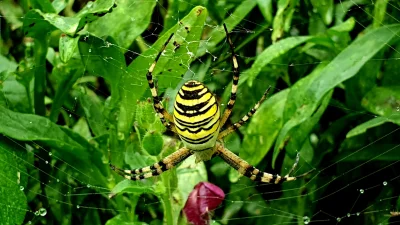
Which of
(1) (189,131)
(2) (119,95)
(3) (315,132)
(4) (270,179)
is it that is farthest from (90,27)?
(3) (315,132)

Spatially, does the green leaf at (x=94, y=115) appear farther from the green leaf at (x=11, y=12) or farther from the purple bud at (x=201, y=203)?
the green leaf at (x=11, y=12)

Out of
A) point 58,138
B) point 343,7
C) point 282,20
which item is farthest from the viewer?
point 343,7

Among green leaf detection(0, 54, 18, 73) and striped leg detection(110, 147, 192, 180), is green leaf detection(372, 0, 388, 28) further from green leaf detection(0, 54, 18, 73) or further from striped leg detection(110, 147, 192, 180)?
green leaf detection(0, 54, 18, 73)

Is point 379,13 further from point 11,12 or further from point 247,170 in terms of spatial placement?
point 11,12

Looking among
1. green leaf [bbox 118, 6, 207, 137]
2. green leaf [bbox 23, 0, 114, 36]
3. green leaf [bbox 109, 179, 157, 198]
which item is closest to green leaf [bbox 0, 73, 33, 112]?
green leaf [bbox 23, 0, 114, 36]

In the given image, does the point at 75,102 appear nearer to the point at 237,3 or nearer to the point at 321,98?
the point at 237,3

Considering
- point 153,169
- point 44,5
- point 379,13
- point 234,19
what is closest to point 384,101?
point 379,13

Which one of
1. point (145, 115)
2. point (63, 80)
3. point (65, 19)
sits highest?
point (65, 19)

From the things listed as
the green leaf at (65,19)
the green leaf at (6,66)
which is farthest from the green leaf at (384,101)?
the green leaf at (6,66)
